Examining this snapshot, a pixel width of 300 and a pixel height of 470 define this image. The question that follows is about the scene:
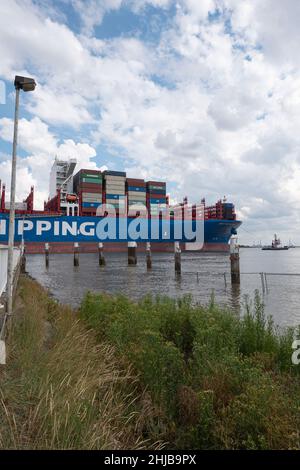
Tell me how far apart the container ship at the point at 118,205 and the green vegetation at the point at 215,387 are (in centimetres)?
4994

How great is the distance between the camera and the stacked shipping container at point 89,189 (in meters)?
63.9

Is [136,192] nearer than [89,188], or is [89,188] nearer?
[89,188]

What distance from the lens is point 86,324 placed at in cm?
675

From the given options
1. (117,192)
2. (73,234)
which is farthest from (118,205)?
(73,234)

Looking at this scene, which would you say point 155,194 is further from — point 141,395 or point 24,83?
point 141,395

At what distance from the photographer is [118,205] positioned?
67312 mm

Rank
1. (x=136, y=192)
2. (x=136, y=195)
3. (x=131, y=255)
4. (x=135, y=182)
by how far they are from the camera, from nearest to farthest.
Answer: (x=131, y=255), (x=136, y=195), (x=136, y=192), (x=135, y=182)

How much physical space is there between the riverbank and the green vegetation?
12 mm

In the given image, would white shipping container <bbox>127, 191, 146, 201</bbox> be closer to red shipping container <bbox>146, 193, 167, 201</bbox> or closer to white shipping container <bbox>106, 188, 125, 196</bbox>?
red shipping container <bbox>146, 193, 167, 201</bbox>

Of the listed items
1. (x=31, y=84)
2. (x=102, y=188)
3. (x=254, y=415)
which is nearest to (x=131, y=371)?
(x=254, y=415)

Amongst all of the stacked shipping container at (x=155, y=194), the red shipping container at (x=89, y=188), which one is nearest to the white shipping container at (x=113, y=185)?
the red shipping container at (x=89, y=188)

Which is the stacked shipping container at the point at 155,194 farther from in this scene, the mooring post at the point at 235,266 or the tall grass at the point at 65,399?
the tall grass at the point at 65,399

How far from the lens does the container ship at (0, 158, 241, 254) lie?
5797 centimetres

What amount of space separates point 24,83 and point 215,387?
5.62 m
